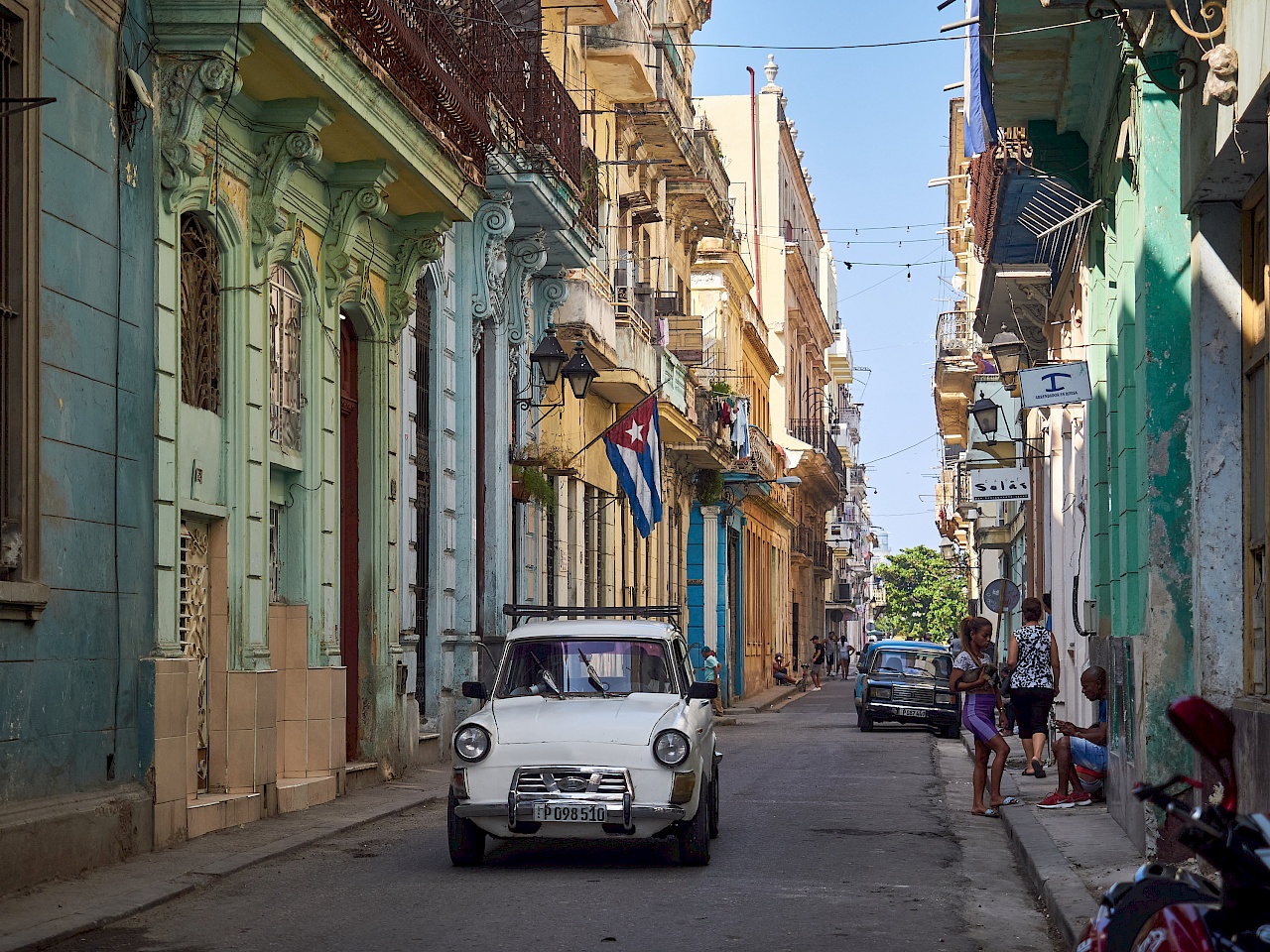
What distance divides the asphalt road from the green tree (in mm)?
107825

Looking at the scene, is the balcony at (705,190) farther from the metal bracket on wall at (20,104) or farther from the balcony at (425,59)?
the metal bracket on wall at (20,104)

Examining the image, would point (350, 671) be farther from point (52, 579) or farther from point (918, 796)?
point (52, 579)

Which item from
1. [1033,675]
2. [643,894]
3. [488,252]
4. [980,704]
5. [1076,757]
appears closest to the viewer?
[643,894]

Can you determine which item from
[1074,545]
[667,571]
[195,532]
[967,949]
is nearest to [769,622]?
[667,571]

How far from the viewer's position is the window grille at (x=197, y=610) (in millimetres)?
14375

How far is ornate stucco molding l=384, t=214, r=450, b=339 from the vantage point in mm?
19656

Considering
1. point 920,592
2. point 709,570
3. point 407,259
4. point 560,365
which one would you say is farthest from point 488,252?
point 920,592

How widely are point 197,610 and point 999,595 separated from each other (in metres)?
15.9

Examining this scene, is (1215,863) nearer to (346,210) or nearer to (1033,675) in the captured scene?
(1033,675)

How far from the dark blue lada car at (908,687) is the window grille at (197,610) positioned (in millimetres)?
17726

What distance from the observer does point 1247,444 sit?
10.9 meters

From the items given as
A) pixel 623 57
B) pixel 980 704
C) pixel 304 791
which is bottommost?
pixel 304 791

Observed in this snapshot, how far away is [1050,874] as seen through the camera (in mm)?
10945

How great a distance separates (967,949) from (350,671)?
36.6ft
